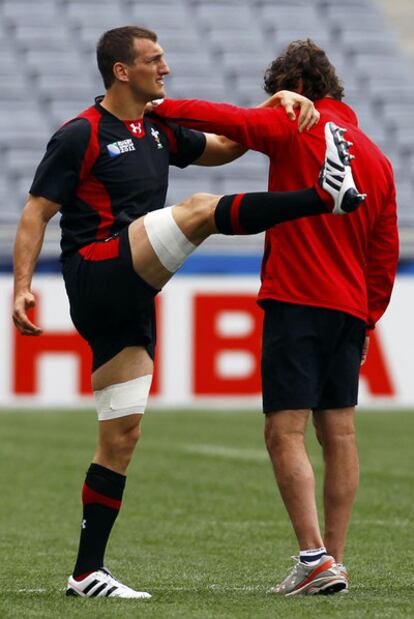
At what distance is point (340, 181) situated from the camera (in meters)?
4.08

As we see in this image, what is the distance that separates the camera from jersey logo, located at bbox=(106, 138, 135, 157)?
4.46 metres

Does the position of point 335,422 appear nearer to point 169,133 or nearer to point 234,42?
point 169,133

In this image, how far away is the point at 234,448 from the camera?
10234 mm

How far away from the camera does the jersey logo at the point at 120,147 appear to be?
4461 millimetres

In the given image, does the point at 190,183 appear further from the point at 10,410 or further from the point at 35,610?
the point at 35,610

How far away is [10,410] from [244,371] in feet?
7.04

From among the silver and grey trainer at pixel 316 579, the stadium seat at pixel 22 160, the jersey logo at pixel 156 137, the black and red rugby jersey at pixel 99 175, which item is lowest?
the silver and grey trainer at pixel 316 579

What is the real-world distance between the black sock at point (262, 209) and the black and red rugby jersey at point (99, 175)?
15.5 inches

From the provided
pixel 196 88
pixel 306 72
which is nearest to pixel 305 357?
pixel 306 72

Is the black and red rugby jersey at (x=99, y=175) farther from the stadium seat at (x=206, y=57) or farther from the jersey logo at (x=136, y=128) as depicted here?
the stadium seat at (x=206, y=57)

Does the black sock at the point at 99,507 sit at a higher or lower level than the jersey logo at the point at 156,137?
lower

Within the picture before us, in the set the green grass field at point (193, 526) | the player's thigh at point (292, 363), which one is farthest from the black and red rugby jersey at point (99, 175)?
the green grass field at point (193, 526)

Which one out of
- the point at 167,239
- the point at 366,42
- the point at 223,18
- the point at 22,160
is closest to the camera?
the point at 167,239

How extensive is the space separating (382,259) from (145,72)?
98 cm
